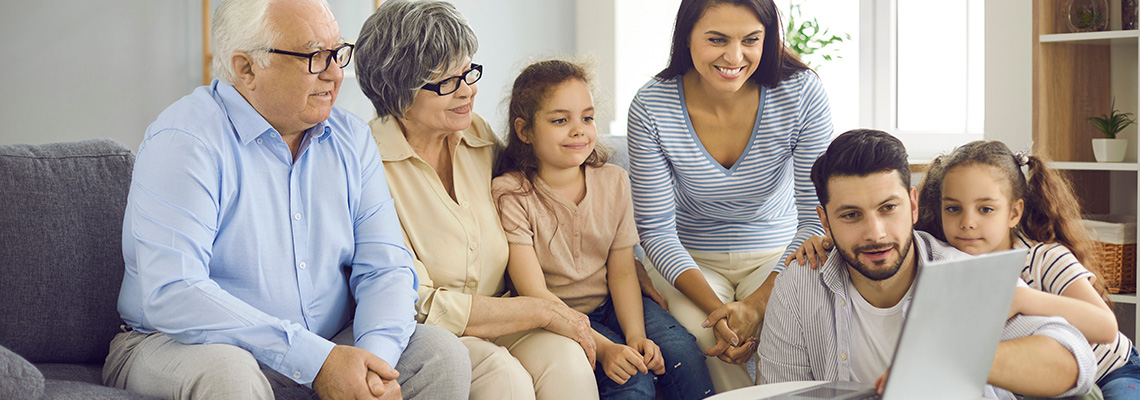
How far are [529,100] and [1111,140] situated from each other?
1.62 m

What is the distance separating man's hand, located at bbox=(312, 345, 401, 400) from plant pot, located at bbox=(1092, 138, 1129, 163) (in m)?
2.03

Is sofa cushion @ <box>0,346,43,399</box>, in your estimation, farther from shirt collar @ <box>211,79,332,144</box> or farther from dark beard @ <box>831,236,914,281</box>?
dark beard @ <box>831,236,914,281</box>

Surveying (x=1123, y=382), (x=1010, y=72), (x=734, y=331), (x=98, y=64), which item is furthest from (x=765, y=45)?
(x=98, y=64)

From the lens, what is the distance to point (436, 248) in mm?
1791

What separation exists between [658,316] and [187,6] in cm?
267

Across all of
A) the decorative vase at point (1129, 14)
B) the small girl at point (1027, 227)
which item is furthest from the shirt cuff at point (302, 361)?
the decorative vase at point (1129, 14)

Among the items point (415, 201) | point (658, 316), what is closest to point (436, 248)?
point (415, 201)

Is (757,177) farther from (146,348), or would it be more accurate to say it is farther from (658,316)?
(146,348)

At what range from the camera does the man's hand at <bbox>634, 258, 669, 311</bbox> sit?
205cm

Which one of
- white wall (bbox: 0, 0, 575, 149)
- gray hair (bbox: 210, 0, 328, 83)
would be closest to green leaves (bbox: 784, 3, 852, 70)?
white wall (bbox: 0, 0, 575, 149)

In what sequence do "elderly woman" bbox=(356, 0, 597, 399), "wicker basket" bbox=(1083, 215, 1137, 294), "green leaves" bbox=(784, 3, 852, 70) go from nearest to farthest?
"elderly woman" bbox=(356, 0, 597, 399) < "wicker basket" bbox=(1083, 215, 1137, 294) < "green leaves" bbox=(784, 3, 852, 70)

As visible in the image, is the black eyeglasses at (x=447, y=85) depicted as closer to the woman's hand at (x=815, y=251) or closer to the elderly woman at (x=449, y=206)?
the elderly woman at (x=449, y=206)

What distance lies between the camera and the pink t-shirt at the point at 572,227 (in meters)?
1.92

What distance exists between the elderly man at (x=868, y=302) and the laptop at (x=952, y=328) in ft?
0.82
